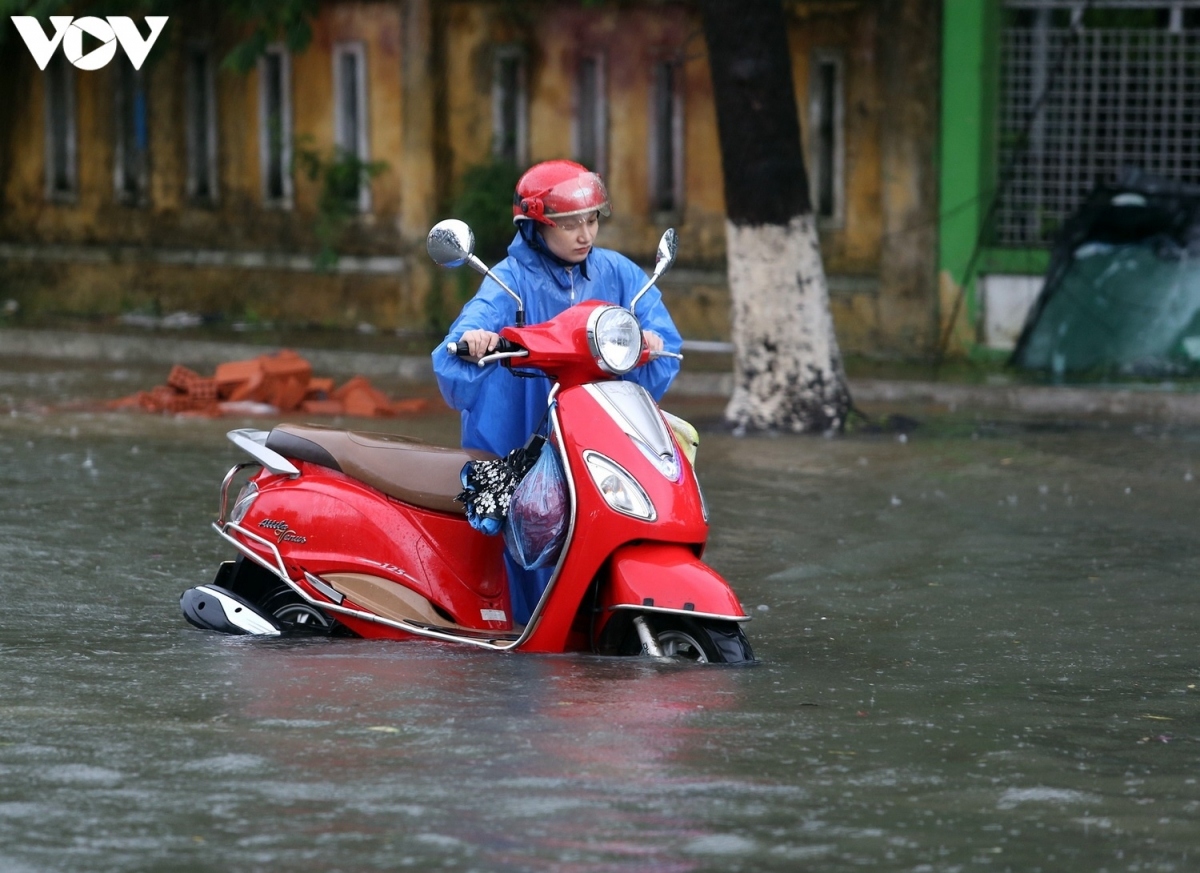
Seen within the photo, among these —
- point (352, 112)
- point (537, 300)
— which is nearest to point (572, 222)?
point (537, 300)

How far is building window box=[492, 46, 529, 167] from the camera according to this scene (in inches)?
655

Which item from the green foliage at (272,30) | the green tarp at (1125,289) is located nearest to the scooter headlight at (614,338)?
the green foliage at (272,30)

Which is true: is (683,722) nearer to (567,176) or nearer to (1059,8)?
(567,176)

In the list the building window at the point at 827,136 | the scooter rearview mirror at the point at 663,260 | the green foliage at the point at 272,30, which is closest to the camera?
the scooter rearview mirror at the point at 663,260

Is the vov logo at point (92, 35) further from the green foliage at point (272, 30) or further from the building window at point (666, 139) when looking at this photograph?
the building window at point (666, 139)

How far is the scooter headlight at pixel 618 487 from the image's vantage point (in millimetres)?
5566

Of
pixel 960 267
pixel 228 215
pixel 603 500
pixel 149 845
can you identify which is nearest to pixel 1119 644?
pixel 603 500

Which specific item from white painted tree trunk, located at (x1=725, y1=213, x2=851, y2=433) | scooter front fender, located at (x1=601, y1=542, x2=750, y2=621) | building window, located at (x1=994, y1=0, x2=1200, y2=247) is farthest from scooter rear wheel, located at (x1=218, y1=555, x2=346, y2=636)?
building window, located at (x1=994, y1=0, x2=1200, y2=247)

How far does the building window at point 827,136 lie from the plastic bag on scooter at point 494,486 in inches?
385

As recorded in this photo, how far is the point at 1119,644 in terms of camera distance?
253 inches

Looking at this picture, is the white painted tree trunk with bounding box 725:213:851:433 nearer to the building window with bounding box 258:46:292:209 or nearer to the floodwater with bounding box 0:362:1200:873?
the floodwater with bounding box 0:362:1200:873

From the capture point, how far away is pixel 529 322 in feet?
20.3

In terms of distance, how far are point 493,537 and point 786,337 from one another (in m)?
5.65

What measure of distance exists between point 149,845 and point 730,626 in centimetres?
205
